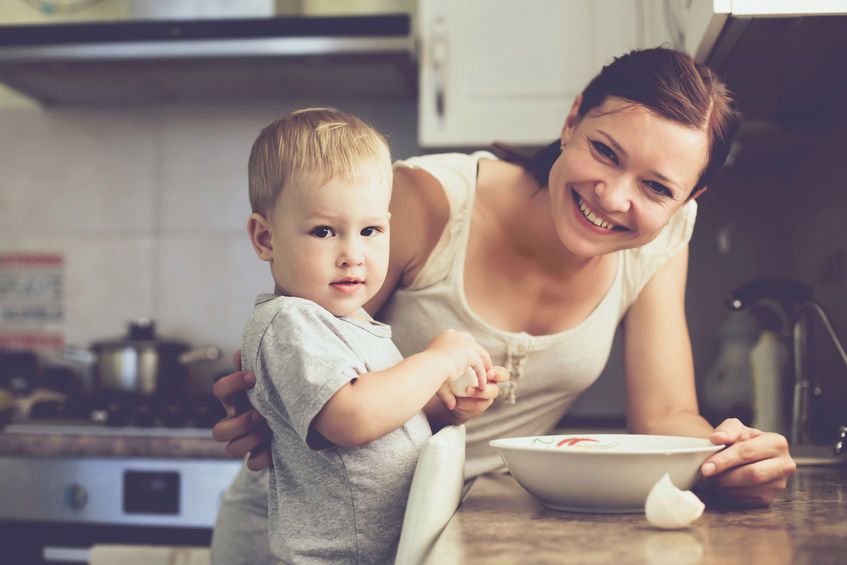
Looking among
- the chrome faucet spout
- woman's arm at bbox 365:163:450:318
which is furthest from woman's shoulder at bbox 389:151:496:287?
the chrome faucet spout

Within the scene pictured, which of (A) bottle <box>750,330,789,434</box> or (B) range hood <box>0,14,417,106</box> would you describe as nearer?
(A) bottle <box>750,330,789,434</box>

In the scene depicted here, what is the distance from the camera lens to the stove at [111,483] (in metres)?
1.83

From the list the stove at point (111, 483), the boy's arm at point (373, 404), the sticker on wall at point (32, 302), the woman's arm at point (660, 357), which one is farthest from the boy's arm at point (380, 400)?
the sticker on wall at point (32, 302)

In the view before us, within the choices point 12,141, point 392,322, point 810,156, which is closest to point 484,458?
point 392,322

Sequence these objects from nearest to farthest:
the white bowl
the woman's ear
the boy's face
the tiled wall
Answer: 1. the white bowl
2. the boy's face
3. the woman's ear
4. the tiled wall

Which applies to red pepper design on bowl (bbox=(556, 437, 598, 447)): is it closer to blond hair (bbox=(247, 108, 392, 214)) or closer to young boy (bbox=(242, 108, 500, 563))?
young boy (bbox=(242, 108, 500, 563))

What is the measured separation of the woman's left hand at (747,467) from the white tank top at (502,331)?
13.6 inches

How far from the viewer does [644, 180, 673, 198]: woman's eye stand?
1.04 meters

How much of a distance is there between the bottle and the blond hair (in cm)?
112

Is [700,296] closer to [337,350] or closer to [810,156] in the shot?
[810,156]

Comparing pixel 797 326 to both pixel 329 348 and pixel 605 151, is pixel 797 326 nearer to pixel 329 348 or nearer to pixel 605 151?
pixel 605 151

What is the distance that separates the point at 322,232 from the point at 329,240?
0.5 inches

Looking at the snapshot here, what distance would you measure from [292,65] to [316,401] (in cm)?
150

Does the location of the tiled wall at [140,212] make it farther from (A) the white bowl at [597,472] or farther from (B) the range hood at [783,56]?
(A) the white bowl at [597,472]
